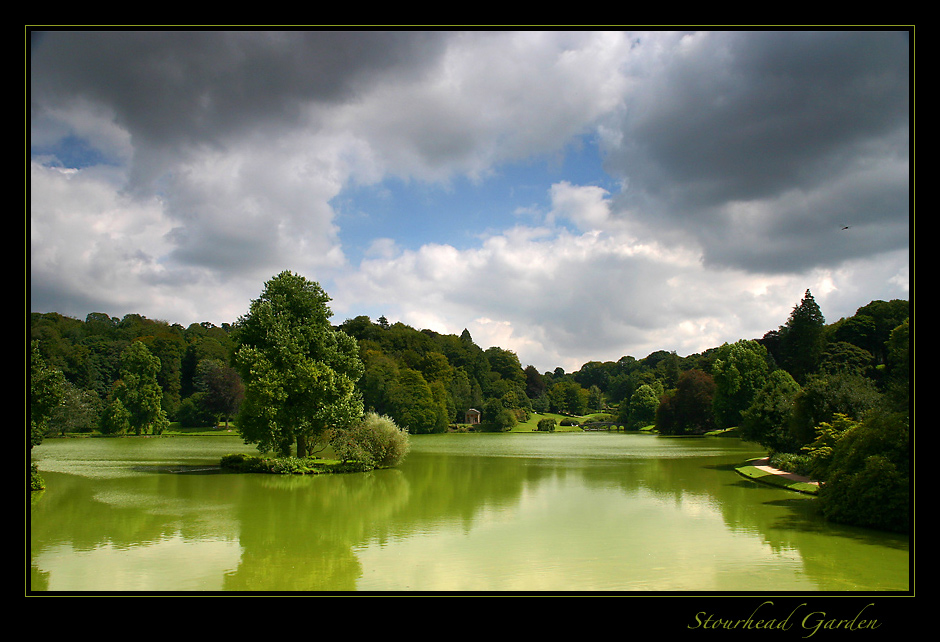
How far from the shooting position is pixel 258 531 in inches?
539

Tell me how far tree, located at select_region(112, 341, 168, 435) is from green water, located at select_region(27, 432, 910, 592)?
3782 cm

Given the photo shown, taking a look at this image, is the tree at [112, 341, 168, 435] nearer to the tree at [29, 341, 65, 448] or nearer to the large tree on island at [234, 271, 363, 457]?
the large tree on island at [234, 271, 363, 457]

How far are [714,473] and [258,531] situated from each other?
20.5 metres

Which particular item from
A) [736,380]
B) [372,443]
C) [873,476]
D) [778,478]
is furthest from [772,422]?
[736,380]

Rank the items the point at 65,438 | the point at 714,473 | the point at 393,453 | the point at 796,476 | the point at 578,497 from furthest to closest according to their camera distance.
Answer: the point at 65,438 → the point at 393,453 → the point at 714,473 → the point at 796,476 → the point at 578,497

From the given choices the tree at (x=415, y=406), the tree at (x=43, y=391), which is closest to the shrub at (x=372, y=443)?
the tree at (x=43, y=391)

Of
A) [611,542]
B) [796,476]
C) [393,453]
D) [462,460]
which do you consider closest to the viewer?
[611,542]

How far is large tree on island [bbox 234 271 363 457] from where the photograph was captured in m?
26.6

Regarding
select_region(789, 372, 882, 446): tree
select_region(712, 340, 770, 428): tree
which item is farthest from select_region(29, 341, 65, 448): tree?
select_region(712, 340, 770, 428): tree

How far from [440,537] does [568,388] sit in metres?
104

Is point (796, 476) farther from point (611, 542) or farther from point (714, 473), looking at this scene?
point (611, 542)

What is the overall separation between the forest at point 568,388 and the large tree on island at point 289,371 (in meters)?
1.27

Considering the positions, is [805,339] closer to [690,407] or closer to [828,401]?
[690,407]
